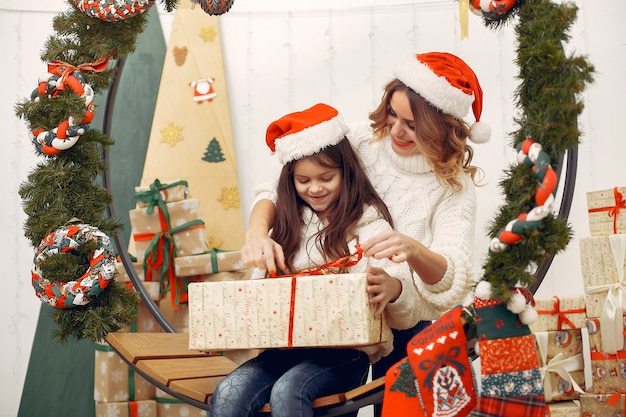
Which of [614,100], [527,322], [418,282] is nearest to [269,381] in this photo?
[418,282]

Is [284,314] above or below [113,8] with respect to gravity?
below

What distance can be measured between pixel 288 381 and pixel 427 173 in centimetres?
72

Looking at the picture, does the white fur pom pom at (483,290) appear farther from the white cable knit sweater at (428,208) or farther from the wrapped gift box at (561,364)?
the wrapped gift box at (561,364)

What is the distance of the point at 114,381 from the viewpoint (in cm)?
268

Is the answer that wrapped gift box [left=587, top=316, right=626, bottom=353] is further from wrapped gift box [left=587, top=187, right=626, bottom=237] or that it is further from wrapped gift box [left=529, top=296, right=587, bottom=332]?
wrapped gift box [left=587, top=187, right=626, bottom=237]

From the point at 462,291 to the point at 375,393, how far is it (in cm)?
34

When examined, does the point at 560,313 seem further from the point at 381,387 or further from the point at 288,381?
the point at 288,381

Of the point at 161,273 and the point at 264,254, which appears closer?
the point at 264,254

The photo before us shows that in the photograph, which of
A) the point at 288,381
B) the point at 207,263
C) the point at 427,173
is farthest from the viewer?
the point at 207,263

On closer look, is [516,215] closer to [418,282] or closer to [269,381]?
[418,282]

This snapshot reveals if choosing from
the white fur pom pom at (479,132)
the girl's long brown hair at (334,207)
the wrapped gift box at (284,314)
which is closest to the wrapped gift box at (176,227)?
the girl's long brown hair at (334,207)

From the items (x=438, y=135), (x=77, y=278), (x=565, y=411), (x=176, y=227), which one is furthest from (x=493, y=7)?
(x=176, y=227)

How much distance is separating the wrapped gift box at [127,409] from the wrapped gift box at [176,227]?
0.52 m

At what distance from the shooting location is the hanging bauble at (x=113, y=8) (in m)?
2.26
